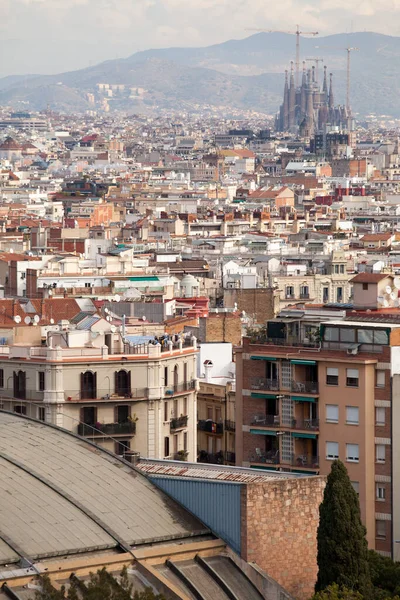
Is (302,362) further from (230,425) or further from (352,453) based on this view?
(230,425)

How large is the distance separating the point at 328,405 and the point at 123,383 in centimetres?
385

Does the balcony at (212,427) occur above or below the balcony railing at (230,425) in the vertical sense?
below

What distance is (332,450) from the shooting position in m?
32.2

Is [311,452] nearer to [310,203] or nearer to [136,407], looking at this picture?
[136,407]

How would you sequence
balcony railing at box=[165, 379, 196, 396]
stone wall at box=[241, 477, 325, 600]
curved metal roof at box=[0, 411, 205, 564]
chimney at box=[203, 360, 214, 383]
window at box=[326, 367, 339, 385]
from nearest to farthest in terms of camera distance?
1. curved metal roof at box=[0, 411, 205, 564]
2. stone wall at box=[241, 477, 325, 600]
3. window at box=[326, 367, 339, 385]
4. balcony railing at box=[165, 379, 196, 396]
5. chimney at box=[203, 360, 214, 383]

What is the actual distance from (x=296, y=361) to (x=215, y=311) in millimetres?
21971

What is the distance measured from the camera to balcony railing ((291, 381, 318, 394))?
32562mm

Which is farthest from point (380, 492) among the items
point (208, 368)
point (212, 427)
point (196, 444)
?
point (208, 368)

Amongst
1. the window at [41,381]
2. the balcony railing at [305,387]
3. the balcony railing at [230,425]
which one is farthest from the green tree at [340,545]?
the balcony railing at [230,425]

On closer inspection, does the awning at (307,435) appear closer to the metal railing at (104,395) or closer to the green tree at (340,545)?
the metal railing at (104,395)

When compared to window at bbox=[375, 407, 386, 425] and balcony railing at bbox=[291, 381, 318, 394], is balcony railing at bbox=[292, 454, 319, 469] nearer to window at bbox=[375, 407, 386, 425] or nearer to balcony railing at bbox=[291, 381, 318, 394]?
balcony railing at bbox=[291, 381, 318, 394]

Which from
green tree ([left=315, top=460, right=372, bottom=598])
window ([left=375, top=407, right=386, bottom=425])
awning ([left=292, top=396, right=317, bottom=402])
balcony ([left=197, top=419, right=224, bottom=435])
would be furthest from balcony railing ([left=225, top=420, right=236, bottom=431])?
green tree ([left=315, top=460, right=372, bottom=598])

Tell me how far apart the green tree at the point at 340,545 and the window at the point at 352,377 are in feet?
22.2

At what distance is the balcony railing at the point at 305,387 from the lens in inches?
1282
